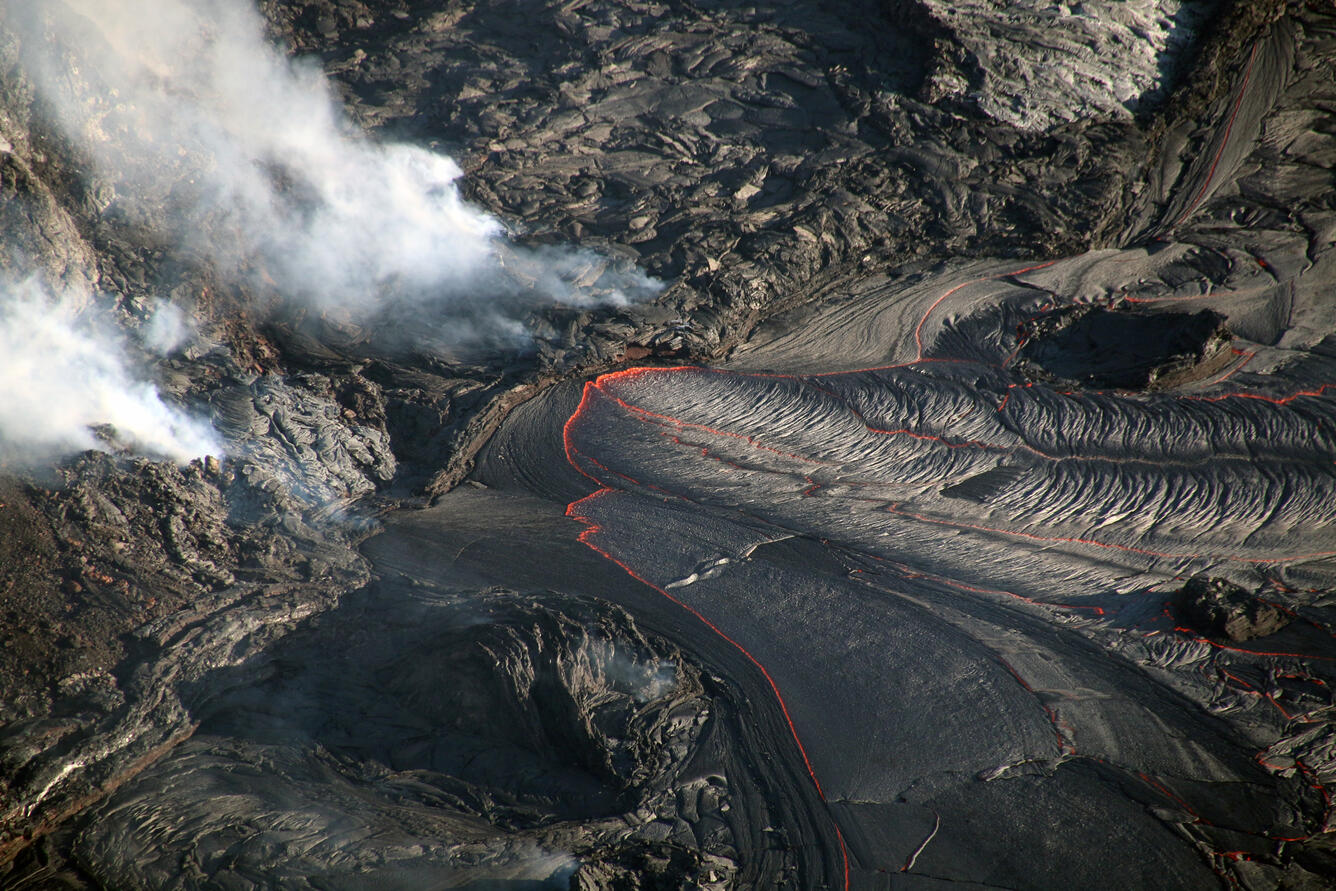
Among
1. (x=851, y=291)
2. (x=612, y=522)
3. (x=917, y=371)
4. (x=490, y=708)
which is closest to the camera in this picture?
(x=490, y=708)

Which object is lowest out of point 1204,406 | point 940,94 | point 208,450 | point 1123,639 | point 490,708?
point 1123,639

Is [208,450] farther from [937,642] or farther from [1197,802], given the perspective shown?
[1197,802]

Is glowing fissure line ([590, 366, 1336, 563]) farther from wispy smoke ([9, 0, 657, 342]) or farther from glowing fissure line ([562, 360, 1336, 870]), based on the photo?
wispy smoke ([9, 0, 657, 342])

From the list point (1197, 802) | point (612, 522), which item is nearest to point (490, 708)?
point (612, 522)

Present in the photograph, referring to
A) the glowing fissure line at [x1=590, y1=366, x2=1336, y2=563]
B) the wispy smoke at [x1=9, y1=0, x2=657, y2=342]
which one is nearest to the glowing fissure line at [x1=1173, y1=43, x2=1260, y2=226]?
the glowing fissure line at [x1=590, y1=366, x2=1336, y2=563]

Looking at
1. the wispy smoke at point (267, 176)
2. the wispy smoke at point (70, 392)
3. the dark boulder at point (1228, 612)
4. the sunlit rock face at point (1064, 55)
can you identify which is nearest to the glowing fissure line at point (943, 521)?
the dark boulder at point (1228, 612)
